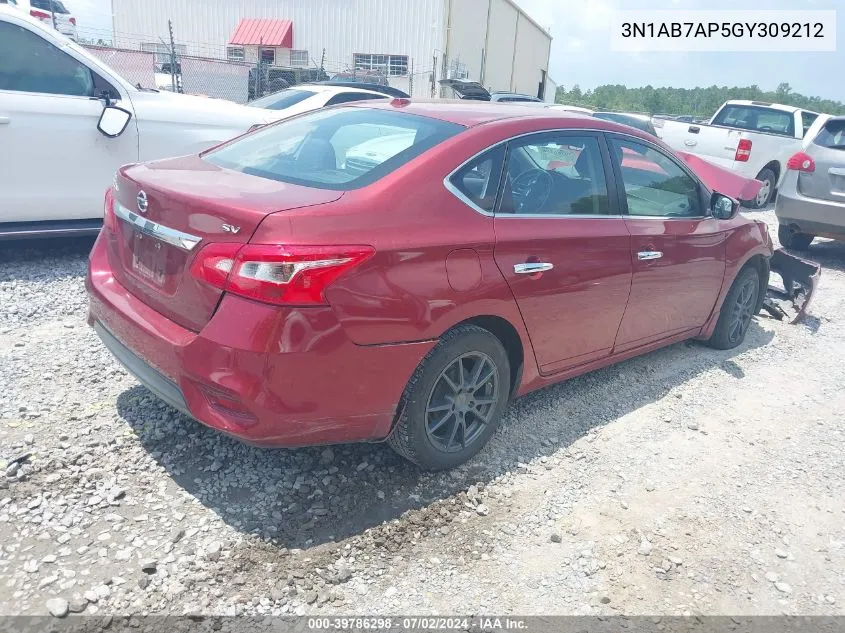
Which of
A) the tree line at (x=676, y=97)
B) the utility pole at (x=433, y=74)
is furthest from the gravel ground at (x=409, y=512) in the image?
the tree line at (x=676, y=97)

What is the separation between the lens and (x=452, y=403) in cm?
319

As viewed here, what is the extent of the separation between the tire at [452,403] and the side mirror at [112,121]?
12.4 ft

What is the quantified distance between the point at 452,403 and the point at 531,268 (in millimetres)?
739

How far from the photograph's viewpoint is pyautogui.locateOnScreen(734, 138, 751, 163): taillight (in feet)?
37.6

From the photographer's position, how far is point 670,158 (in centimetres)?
443

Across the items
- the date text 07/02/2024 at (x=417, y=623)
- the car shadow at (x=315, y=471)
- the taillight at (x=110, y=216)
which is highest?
the taillight at (x=110, y=216)

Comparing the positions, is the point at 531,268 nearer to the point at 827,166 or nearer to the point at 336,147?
the point at 336,147

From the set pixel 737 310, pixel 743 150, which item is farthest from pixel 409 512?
pixel 743 150

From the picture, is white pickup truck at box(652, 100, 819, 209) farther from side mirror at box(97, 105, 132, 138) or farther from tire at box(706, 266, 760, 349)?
side mirror at box(97, 105, 132, 138)

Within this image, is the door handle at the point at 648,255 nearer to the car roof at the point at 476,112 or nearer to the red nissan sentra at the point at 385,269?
the red nissan sentra at the point at 385,269

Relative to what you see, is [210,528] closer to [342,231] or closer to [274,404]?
[274,404]

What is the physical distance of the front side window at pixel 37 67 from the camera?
16.6ft

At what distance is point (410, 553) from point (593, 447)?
1373mm

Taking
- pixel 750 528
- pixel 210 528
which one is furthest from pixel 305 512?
pixel 750 528
